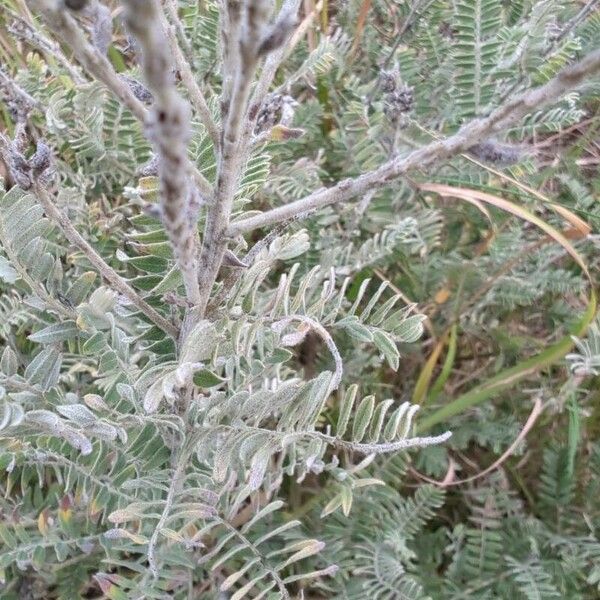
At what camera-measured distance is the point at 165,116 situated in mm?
307

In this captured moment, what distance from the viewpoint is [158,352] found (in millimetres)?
710

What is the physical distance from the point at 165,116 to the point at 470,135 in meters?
0.18

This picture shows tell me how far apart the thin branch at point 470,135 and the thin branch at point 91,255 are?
6.1 inches

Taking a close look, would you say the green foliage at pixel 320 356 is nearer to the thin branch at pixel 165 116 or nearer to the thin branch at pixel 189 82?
the thin branch at pixel 189 82

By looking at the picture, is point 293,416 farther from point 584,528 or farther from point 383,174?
point 584,528

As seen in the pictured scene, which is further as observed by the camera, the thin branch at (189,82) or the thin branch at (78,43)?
the thin branch at (189,82)

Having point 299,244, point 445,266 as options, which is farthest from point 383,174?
point 445,266

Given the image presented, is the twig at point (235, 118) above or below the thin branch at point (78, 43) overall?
below

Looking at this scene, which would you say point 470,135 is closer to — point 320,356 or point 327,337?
point 327,337

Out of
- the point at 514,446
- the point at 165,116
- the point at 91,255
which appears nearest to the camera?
the point at 165,116

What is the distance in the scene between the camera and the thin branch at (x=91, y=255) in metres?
0.50

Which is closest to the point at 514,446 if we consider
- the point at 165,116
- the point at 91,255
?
the point at 91,255

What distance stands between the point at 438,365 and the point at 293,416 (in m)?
0.77

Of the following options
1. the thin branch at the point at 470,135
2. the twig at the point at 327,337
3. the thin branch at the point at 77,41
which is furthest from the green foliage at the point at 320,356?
the thin branch at the point at 77,41
